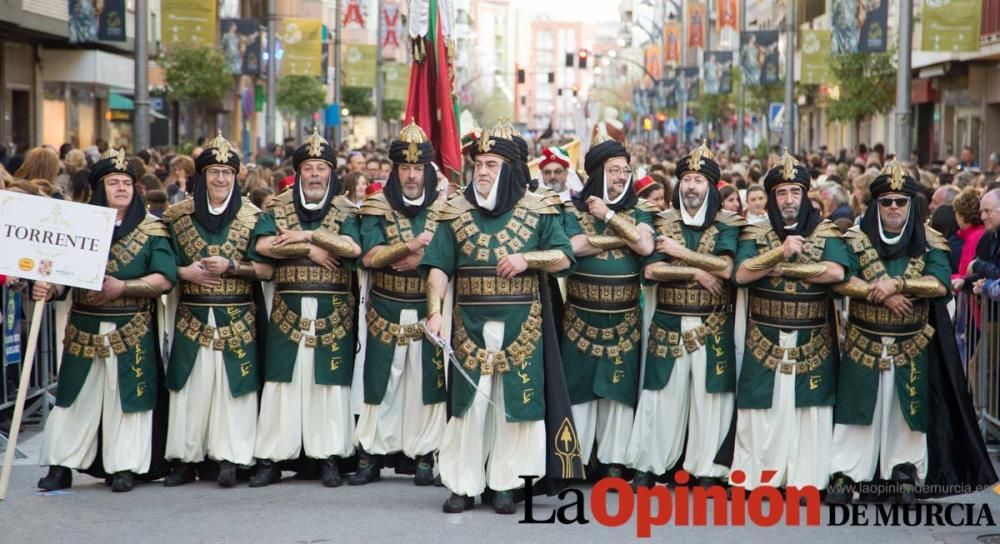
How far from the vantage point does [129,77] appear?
40.4 metres

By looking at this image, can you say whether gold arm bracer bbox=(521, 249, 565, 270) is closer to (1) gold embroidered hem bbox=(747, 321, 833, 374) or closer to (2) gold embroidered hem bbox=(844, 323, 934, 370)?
(1) gold embroidered hem bbox=(747, 321, 833, 374)

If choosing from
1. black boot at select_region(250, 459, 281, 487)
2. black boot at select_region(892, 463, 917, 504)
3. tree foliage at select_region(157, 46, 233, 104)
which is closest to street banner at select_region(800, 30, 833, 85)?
tree foliage at select_region(157, 46, 233, 104)

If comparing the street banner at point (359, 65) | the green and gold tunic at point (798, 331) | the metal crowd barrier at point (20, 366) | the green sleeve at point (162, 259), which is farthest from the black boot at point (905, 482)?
the street banner at point (359, 65)

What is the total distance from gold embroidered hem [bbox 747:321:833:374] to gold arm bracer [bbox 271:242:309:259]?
8.94ft

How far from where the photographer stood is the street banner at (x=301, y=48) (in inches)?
1454

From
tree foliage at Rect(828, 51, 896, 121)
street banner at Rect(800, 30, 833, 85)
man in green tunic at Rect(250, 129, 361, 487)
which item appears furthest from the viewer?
tree foliage at Rect(828, 51, 896, 121)

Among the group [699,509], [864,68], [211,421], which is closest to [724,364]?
[699,509]

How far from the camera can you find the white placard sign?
8742 mm

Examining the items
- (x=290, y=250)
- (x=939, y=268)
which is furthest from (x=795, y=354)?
(x=290, y=250)

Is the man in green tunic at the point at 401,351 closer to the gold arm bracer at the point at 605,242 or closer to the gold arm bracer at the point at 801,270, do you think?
the gold arm bracer at the point at 605,242

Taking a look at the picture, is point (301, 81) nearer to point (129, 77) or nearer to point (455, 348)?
point (129, 77)

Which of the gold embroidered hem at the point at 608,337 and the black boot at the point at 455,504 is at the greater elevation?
the gold embroidered hem at the point at 608,337

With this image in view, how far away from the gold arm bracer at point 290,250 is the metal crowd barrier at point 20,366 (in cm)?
276

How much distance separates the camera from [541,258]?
8750 millimetres
